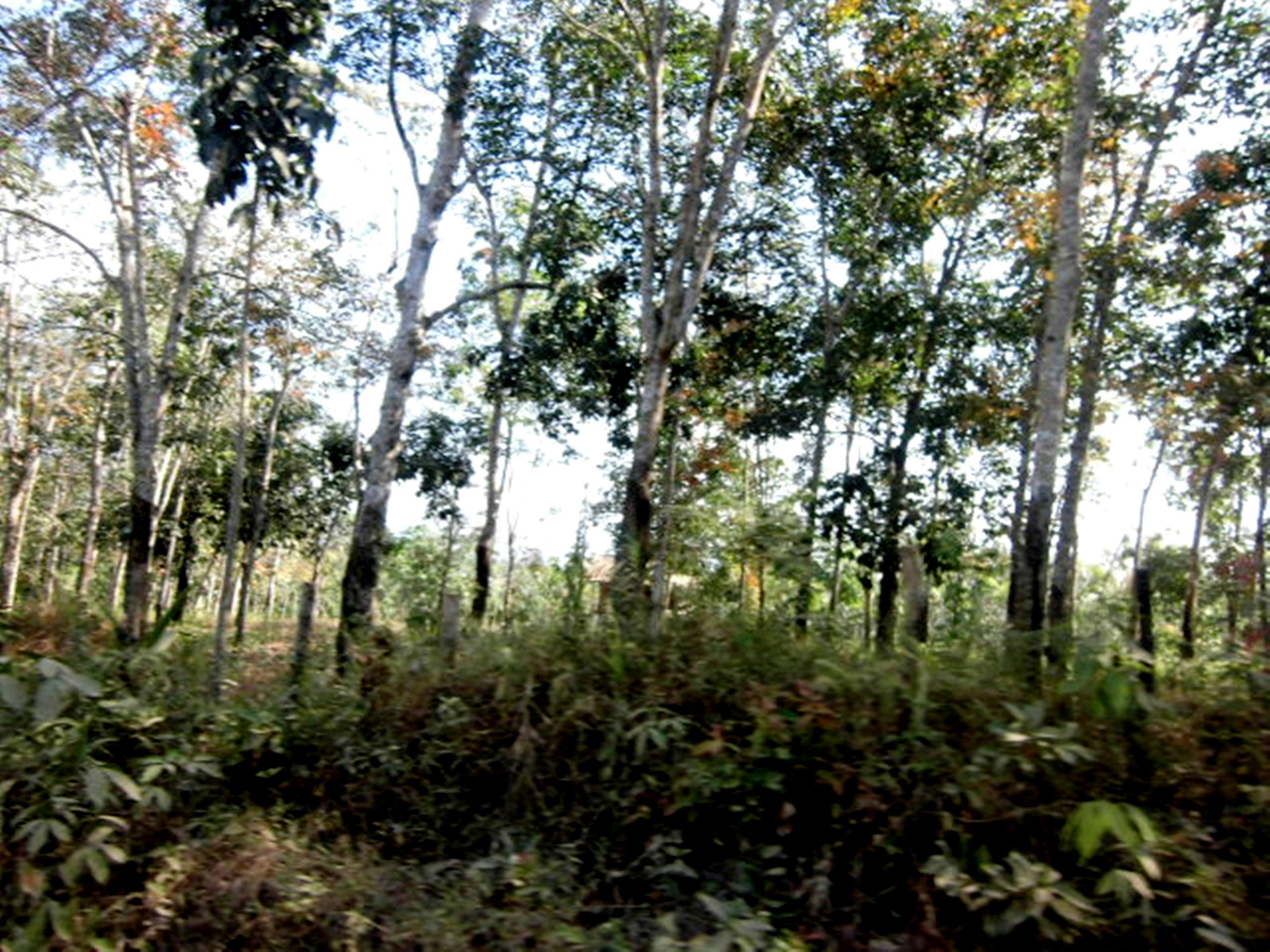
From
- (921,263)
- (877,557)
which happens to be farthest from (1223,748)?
(921,263)

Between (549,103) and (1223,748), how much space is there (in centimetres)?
1366

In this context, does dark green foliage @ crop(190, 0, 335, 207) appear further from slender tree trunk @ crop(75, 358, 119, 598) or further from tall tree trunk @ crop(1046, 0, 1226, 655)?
slender tree trunk @ crop(75, 358, 119, 598)

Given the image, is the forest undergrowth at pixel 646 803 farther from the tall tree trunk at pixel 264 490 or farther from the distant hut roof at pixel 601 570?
the tall tree trunk at pixel 264 490

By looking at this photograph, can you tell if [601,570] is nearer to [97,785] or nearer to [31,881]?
[97,785]

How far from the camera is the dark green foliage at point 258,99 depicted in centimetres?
847

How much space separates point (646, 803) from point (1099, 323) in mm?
13520

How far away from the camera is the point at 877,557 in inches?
716

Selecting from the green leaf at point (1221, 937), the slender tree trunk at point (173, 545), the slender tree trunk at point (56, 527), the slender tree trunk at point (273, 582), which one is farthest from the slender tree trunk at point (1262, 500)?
the slender tree trunk at point (273, 582)

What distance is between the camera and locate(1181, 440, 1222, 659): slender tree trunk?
15.2 meters

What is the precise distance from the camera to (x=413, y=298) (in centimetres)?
1334

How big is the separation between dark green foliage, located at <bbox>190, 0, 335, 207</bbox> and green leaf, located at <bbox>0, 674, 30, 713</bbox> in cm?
591

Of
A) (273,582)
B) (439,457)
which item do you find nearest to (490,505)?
(439,457)

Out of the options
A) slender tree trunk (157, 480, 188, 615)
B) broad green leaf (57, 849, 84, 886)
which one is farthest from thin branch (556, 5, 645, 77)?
slender tree trunk (157, 480, 188, 615)

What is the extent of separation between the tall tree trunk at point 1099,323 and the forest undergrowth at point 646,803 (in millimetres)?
9323
